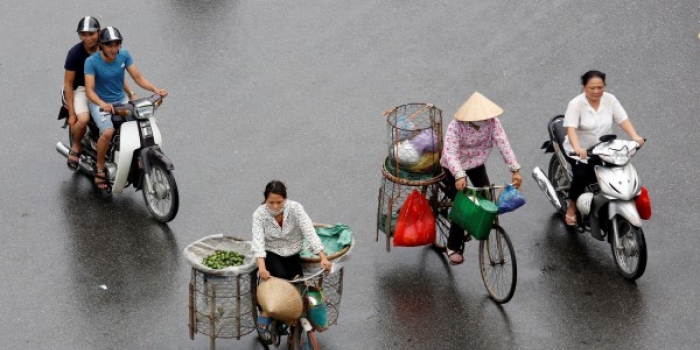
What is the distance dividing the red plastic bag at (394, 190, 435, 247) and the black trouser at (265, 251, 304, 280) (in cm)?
162

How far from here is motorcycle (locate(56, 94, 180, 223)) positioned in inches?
471

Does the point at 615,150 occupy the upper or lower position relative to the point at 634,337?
upper

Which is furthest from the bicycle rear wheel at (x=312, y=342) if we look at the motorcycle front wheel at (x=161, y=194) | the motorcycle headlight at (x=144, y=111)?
the motorcycle headlight at (x=144, y=111)

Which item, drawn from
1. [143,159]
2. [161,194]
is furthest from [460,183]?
[143,159]

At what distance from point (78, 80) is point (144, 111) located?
93cm

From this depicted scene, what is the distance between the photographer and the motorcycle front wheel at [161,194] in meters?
11.8

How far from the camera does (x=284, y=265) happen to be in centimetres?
982

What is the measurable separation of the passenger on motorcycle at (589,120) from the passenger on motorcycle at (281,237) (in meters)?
2.89

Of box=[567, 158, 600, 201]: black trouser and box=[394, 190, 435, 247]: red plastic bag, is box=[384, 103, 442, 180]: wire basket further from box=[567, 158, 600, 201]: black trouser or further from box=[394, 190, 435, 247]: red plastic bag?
box=[567, 158, 600, 201]: black trouser

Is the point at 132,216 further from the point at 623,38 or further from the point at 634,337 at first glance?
the point at 623,38

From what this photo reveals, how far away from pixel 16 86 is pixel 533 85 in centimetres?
609

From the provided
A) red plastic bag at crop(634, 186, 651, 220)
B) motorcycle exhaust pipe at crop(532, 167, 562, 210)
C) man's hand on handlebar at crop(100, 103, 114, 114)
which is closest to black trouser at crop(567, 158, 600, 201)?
motorcycle exhaust pipe at crop(532, 167, 562, 210)

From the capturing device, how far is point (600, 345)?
10.3 metres

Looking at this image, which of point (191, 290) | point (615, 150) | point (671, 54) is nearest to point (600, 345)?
point (615, 150)
